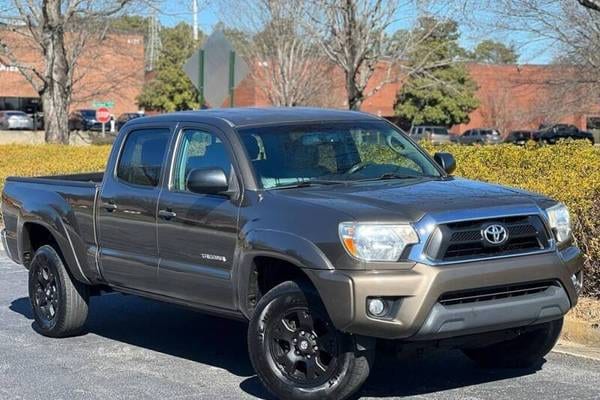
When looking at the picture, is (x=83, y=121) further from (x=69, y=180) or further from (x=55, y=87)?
(x=69, y=180)

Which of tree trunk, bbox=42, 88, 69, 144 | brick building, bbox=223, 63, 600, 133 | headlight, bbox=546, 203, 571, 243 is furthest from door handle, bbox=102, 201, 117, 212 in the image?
brick building, bbox=223, 63, 600, 133

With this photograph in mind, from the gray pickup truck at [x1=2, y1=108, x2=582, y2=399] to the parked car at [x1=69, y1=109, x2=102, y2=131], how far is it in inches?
2101

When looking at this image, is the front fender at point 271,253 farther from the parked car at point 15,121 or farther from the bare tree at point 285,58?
the parked car at point 15,121

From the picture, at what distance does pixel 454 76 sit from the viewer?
5609cm

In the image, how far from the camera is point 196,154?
6977 millimetres

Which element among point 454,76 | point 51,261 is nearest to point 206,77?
point 51,261

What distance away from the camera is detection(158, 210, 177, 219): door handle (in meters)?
6.72

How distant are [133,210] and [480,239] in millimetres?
2773

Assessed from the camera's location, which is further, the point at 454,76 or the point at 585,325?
the point at 454,76

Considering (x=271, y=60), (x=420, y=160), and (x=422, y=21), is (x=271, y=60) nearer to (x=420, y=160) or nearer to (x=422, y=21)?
(x=422, y=21)

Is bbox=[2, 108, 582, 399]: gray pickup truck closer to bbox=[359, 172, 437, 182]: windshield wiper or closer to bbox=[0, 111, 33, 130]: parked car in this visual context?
bbox=[359, 172, 437, 182]: windshield wiper

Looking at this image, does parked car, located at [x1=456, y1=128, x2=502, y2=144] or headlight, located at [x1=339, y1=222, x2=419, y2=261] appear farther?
parked car, located at [x1=456, y1=128, x2=502, y2=144]

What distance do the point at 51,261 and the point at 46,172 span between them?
9.29 m

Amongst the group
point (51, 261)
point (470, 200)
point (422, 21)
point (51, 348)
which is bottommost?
point (51, 348)
